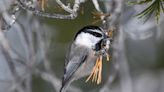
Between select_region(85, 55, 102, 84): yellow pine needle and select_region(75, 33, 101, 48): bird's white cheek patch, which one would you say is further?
select_region(75, 33, 101, 48): bird's white cheek patch

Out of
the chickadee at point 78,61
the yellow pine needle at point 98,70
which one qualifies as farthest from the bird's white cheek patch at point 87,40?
the yellow pine needle at point 98,70

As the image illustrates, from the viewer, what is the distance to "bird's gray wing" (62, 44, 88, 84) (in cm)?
167

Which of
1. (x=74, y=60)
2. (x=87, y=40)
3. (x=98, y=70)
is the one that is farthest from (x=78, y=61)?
(x=98, y=70)

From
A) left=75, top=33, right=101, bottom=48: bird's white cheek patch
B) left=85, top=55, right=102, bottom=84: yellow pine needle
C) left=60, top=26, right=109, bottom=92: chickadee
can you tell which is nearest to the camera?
left=85, top=55, right=102, bottom=84: yellow pine needle

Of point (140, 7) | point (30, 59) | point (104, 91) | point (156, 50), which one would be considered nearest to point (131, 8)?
point (140, 7)

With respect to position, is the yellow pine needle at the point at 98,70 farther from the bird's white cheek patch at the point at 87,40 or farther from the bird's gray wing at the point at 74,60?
the bird's gray wing at the point at 74,60

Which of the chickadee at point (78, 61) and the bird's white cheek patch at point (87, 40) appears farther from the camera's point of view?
the chickadee at point (78, 61)

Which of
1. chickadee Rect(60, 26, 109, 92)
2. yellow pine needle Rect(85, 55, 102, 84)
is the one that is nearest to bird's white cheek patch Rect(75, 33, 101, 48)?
chickadee Rect(60, 26, 109, 92)

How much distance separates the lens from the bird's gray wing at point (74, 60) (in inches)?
65.9

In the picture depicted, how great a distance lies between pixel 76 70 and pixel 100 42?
1.44ft

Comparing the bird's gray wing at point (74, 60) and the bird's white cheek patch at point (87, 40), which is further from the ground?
the bird's white cheek patch at point (87, 40)

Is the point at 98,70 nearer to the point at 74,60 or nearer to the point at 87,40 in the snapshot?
the point at 87,40

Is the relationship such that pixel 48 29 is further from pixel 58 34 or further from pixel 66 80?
pixel 66 80

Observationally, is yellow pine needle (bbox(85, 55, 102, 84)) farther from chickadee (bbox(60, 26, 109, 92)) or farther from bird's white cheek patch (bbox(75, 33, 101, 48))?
chickadee (bbox(60, 26, 109, 92))
